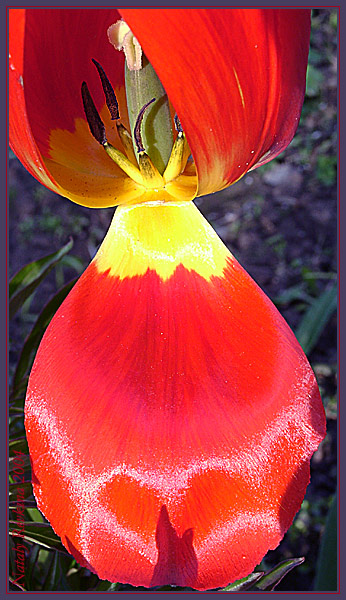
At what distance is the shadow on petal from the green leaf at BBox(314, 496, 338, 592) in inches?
16.6

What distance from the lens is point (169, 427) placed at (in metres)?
0.55

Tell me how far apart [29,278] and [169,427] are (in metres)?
0.52

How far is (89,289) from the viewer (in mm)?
632

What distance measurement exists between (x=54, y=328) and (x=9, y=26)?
10.6 inches

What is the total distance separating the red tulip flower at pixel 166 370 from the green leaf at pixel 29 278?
1.15 ft

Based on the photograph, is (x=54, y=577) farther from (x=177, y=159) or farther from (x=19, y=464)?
(x=177, y=159)

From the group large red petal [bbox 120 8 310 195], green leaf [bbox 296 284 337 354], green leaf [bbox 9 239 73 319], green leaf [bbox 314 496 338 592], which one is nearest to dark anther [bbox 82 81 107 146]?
large red petal [bbox 120 8 310 195]

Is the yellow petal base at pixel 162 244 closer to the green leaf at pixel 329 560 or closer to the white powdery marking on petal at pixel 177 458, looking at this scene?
the white powdery marking on petal at pixel 177 458

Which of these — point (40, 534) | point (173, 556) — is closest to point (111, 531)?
point (173, 556)

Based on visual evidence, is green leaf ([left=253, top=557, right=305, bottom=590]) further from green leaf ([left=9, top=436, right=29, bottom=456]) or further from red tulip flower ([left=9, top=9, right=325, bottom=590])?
green leaf ([left=9, top=436, right=29, bottom=456])

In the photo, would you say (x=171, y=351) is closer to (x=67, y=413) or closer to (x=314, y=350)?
(x=67, y=413)

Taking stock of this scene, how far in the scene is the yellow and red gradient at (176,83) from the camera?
0.45 metres

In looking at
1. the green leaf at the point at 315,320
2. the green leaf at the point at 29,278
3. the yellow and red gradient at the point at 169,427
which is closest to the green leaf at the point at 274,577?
the yellow and red gradient at the point at 169,427

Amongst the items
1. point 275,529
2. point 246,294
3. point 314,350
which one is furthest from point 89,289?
point 314,350
